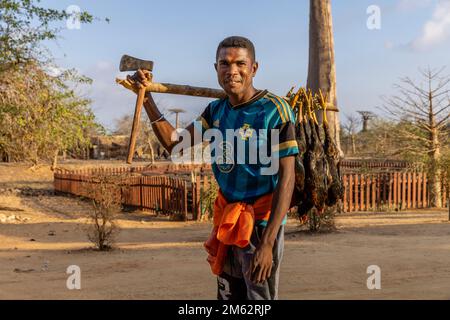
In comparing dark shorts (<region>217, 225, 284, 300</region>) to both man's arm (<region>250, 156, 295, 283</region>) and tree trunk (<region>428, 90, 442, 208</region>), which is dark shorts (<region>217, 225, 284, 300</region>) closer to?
man's arm (<region>250, 156, 295, 283</region>)

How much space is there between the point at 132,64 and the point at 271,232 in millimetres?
1252

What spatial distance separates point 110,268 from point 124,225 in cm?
683

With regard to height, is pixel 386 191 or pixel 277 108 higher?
pixel 277 108

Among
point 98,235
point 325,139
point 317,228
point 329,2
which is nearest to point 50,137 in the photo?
point 98,235

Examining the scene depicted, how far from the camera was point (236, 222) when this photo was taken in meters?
2.80

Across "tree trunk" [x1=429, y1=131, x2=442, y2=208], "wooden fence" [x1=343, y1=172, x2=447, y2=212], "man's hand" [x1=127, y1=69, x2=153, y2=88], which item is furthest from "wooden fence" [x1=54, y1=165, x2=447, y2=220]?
"man's hand" [x1=127, y1=69, x2=153, y2=88]

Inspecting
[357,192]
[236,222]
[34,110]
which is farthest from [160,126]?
[357,192]

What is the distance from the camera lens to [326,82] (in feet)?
62.0

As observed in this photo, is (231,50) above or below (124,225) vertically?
above

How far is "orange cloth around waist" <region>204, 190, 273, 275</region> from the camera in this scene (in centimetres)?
279

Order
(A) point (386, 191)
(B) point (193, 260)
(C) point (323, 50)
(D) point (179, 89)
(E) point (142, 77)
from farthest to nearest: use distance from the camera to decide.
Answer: (C) point (323, 50) → (A) point (386, 191) → (B) point (193, 260) → (D) point (179, 89) → (E) point (142, 77)

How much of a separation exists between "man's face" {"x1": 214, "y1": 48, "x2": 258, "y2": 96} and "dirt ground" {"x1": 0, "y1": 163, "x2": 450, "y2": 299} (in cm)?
325

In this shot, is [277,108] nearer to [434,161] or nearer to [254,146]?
[254,146]
